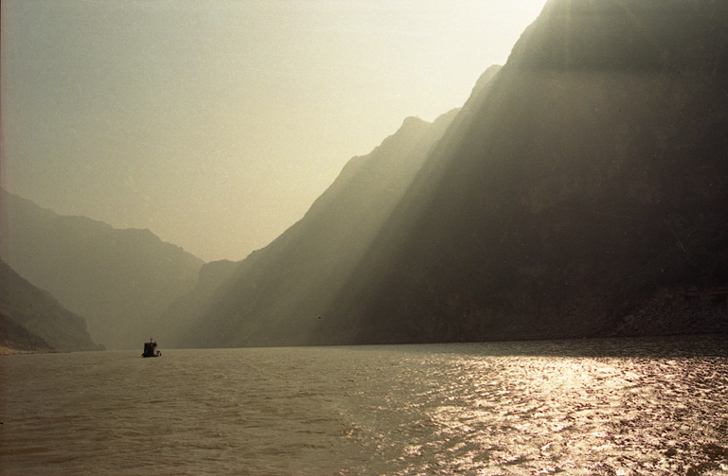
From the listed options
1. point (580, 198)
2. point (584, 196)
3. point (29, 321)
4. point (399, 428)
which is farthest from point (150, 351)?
point (29, 321)

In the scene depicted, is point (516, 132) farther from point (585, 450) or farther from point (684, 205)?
point (585, 450)

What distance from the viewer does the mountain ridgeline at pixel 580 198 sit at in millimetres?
83938

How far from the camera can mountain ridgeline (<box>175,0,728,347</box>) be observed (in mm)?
Answer: 83938

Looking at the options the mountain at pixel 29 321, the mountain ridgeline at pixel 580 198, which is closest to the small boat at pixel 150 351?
the mountain ridgeline at pixel 580 198

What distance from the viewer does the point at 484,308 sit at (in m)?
101

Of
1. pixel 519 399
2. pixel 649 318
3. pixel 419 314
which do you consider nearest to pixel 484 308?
pixel 419 314

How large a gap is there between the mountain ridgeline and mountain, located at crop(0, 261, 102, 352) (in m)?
86.4

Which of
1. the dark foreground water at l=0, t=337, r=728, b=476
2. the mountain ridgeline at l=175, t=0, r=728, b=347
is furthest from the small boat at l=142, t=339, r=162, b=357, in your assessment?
the dark foreground water at l=0, t=337, r=728, b=476

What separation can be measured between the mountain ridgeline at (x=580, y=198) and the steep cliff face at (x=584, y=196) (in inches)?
10.9

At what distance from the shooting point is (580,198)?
9844 cm

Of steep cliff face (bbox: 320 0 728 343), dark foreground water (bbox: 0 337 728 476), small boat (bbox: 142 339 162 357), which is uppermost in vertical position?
steep cliff face (bbox: 320 0 728 343)

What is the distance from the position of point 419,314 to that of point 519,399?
305 ft

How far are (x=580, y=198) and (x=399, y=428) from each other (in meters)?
91.9

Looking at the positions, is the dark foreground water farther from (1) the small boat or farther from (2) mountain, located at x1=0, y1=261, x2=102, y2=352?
(2) mountain, located at x1=0, y1=261, x2=102, y2=352
